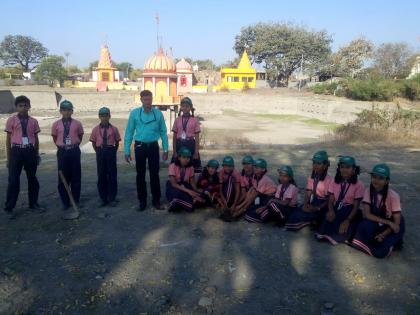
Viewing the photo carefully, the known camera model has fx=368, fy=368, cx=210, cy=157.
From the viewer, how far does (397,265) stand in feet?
11.8

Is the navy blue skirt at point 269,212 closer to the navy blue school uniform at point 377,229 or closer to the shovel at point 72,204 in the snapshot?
the navy blue school uniform at point 377,229

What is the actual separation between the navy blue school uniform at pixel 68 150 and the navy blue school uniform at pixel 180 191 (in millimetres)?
1332

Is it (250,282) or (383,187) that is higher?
(383,187)

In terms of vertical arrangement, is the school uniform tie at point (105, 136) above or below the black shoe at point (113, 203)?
above

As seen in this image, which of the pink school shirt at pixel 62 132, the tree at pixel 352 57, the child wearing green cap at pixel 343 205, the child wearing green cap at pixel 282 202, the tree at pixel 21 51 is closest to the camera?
the child wearing green cap at pixel 343 205

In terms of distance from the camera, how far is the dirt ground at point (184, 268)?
9.80 ft

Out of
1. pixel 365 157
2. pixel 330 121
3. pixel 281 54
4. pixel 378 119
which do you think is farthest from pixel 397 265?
pixel 281 54

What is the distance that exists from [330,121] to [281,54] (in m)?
20.3

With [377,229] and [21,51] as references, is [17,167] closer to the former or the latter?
[377,229]

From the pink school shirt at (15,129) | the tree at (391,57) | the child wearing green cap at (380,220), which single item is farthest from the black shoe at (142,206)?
the tree at (391,57)

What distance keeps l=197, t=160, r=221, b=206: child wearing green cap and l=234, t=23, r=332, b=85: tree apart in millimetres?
42027

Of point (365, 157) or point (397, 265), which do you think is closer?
point (397, 265)

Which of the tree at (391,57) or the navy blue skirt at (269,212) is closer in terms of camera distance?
the navy blue skirt at (269,212)

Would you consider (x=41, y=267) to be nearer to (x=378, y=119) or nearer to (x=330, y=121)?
(x=378, y=119)
